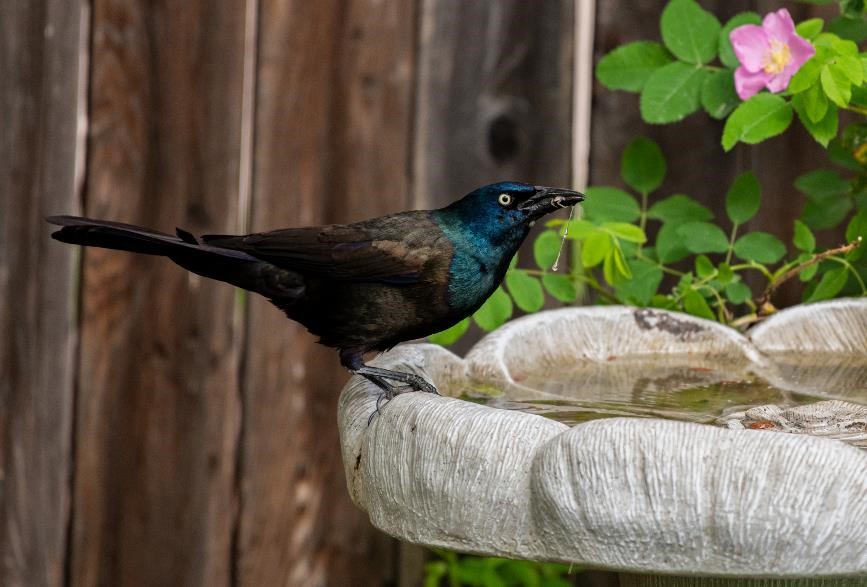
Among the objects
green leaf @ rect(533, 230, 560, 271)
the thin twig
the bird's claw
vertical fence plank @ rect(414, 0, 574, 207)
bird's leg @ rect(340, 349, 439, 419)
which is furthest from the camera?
vertical fence plank @ rect(414, 0, 574, 207)

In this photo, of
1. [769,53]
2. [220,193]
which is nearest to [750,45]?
[769,53]

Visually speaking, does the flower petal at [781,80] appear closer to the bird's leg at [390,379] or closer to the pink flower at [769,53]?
the pink flower at [769,53]

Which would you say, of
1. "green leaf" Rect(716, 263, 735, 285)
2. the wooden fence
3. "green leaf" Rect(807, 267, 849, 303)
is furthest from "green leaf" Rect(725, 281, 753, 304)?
the wooden fence

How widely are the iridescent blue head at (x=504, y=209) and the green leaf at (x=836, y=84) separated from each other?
53cm

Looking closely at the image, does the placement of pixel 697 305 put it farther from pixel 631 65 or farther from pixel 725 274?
pixel 631 65

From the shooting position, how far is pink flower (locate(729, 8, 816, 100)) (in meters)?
2.30

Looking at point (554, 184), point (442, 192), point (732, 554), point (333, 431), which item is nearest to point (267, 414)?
point (333, 431)

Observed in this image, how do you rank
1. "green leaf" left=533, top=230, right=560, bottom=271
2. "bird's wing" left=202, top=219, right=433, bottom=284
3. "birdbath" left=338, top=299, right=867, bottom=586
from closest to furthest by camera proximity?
"birdbath" left=338, top=299, right=867, bottom=586 < "bird's wing" left=202, top=219, right=433, bottom=284 < "green leaf" left=533, top=230, right=560, bottom=271

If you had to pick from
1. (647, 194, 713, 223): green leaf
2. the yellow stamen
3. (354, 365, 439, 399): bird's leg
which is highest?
the yellow stamen

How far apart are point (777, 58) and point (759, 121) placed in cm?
17

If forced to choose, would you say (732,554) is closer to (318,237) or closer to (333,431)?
(318,237)

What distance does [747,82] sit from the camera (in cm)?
237

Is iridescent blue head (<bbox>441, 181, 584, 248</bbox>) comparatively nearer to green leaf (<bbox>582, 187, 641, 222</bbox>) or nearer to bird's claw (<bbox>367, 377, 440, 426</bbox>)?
bird's claw (<bbox>367, 377, 440, 426</bbox>)

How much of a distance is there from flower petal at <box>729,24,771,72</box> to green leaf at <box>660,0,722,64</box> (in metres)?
0.12
